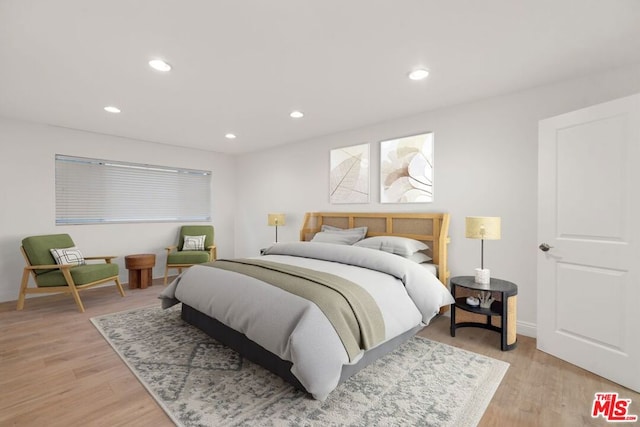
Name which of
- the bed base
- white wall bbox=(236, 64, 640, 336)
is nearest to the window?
the bed base

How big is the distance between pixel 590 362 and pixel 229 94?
389 centimetres

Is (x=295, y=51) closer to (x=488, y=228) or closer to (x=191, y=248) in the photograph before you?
(x=488, y=228)

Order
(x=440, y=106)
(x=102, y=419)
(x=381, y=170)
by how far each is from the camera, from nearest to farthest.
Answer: (x=102, y=419)
(x=440, y=106)
(x=381, y=170)

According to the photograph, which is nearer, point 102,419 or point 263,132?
point 102,419

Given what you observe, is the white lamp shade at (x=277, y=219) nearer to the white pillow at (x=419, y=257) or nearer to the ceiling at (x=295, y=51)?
the ceiling at (x=295, y=51)

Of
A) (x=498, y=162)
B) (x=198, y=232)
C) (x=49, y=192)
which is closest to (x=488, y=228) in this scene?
(x=498, y=162)

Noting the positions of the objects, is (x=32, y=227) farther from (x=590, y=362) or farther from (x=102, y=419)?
(x=590, y=362)

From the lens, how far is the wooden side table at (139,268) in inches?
183

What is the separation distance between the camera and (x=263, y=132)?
15.4 ft

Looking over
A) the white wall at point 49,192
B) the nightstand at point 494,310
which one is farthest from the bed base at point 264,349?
the white wall at point 49,192

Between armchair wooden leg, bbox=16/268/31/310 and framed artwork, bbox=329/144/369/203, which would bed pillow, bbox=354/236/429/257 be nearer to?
framed artwork, bbox=329/144/369/203

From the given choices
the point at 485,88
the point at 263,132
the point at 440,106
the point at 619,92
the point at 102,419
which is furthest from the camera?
the point at 263,132

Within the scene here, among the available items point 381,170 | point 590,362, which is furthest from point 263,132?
point 590,362

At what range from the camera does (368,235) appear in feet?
13.6
